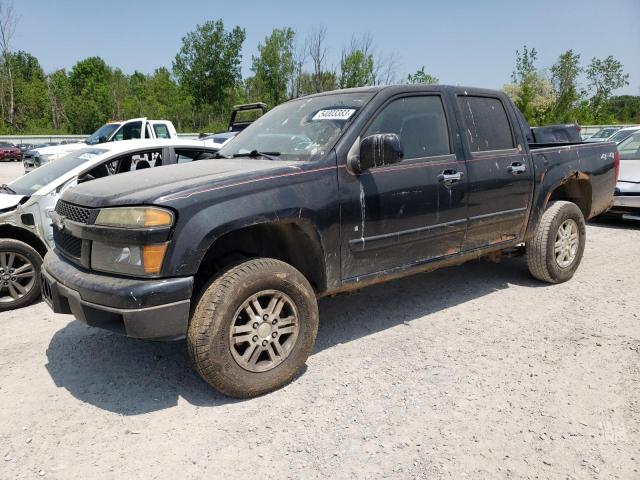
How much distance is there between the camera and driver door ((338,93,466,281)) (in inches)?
132

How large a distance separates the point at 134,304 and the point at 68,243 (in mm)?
894

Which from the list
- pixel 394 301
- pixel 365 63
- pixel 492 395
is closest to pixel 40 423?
pixel 492 395

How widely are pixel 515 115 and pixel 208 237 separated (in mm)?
3264

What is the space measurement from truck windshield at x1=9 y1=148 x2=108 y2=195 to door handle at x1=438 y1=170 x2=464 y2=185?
3566mm

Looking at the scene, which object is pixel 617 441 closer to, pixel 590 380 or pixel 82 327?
pixel 590 380

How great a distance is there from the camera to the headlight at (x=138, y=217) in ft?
8.61

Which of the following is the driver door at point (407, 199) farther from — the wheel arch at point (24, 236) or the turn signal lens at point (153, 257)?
the wheel arch at point (24, 236)

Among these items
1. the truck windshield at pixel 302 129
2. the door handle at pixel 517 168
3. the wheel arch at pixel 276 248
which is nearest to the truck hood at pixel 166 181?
the truck windshield at pixel 302 129

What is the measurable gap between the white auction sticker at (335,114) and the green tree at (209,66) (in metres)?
45.9

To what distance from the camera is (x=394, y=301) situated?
4668mm

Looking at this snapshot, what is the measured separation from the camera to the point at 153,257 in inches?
103

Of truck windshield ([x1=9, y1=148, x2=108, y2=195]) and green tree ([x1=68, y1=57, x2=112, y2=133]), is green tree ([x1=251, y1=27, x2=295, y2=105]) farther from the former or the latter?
truck windshield ([x1=9, y1=148, x2=108, y2=195])

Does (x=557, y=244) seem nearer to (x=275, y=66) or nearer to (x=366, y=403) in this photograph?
(x=366, y=403)

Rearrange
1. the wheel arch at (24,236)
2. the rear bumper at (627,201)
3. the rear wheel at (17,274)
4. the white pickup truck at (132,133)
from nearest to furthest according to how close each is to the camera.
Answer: the rear wheel at (17,274) → the wheel arch at (24,236) → the rear bumper at (627,201) → the white pickup truck at (132,133)
